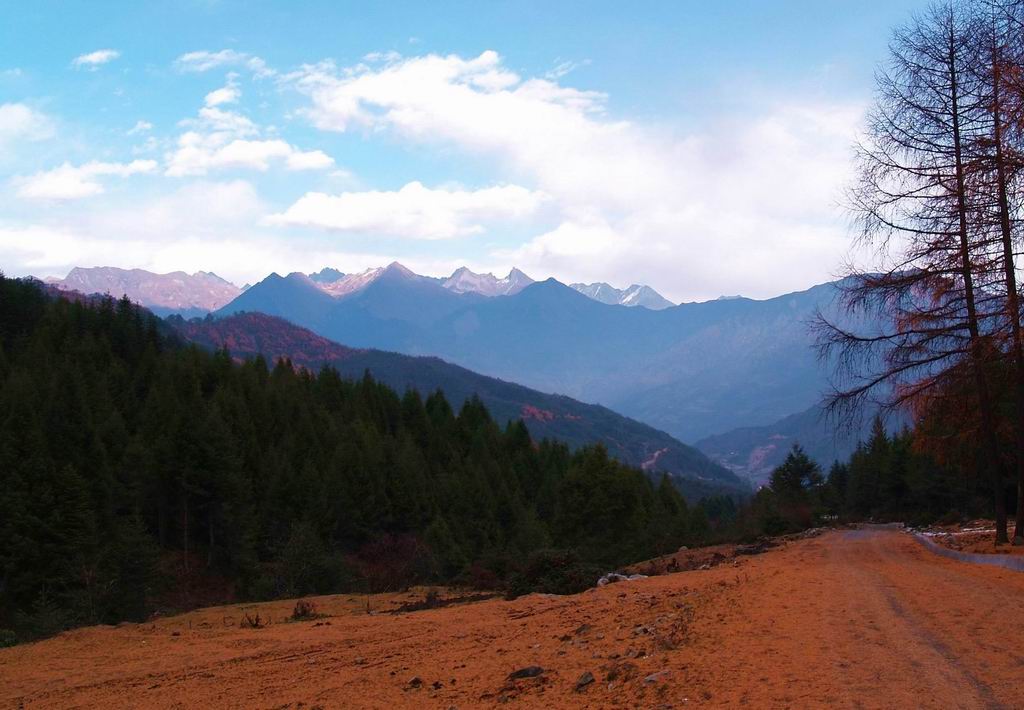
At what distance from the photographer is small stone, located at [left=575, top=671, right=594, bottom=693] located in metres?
7.63

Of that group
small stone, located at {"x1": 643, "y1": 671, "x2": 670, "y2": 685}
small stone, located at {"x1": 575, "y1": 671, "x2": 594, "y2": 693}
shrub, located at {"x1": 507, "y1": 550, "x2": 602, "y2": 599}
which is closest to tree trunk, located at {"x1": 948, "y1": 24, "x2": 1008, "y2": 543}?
shrub, located at {"x1": 507, "y1": 550, "x2": 602, "y2": 599}

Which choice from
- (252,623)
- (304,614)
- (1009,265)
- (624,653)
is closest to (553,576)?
(304,614)

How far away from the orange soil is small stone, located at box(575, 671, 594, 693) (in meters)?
0.08

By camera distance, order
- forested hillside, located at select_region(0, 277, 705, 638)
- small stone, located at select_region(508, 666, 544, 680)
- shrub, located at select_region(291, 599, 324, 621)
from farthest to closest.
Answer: forested hillside, located at select_region(0, 277, 705, 638), shrub, located at select_region(291, 599, 324, 621), small stone, located at select_region(508, 666, 544, 680)

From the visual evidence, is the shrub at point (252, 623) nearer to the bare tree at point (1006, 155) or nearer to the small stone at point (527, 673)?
the small stone at point (527, 673)

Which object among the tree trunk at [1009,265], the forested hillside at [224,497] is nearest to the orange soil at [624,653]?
the tree trunk at [1009,265]

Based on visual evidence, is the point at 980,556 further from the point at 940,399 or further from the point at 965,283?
the point at 965,283

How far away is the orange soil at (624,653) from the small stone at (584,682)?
0.27 feet

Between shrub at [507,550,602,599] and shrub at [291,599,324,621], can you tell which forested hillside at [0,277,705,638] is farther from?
shrub at [291,599,324,621]

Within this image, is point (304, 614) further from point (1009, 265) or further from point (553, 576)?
point (1009, 265)

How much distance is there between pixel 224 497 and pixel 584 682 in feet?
137

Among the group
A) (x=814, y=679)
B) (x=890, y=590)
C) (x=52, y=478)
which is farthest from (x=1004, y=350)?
(x=52, y=478)

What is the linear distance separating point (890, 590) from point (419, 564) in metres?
26.8

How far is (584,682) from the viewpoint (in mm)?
7738
